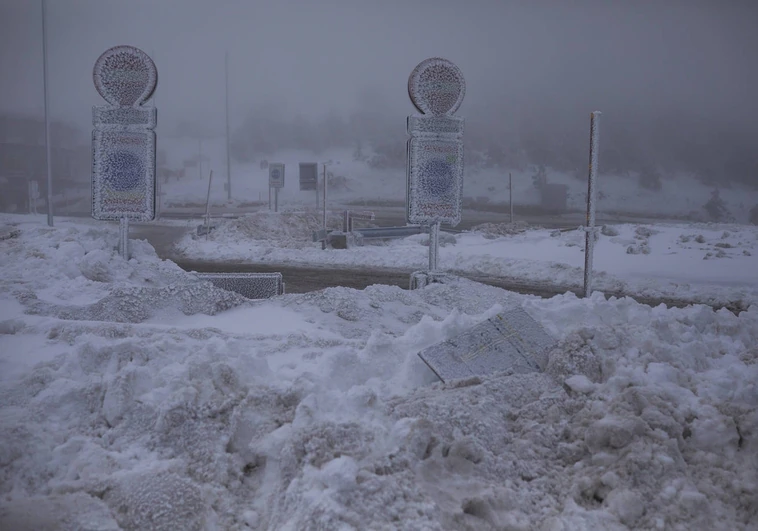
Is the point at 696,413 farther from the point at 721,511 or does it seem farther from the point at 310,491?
the point at 310,491

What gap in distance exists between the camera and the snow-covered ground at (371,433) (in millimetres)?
3400

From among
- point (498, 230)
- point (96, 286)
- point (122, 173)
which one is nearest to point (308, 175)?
point (498, 230)

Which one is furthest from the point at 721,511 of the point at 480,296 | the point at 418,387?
the point at 480,296

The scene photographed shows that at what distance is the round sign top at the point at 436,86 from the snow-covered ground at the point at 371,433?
4476mm

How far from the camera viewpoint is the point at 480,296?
28.3ft

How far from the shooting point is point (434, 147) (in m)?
→ 9.58

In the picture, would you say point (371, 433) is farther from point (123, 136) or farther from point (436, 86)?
point (123, 136)

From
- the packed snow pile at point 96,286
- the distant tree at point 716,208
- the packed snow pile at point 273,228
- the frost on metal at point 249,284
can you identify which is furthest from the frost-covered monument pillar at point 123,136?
the distant tree at point 716,208

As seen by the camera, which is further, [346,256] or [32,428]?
[346,256]

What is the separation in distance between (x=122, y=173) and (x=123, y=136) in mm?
564

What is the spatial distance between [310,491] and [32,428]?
6.06ft

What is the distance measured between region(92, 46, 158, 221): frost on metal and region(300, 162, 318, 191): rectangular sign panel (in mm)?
12902

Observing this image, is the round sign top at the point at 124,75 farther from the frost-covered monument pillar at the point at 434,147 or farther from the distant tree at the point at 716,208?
the distant tree at the point at 716,208

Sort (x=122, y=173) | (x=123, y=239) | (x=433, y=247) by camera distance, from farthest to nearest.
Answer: (x=123, y=239), (x=122, y=173), (x=433, y=247)
